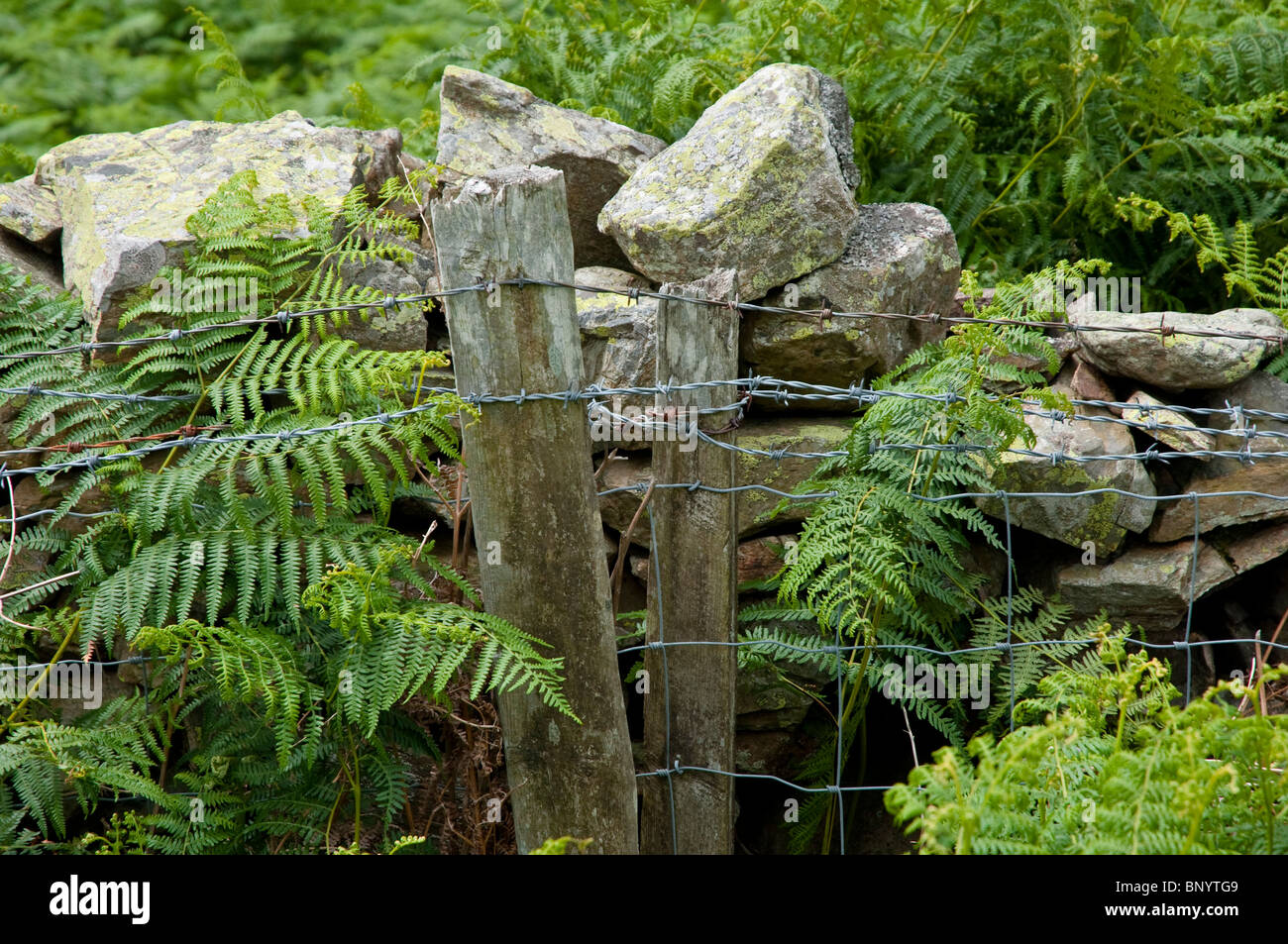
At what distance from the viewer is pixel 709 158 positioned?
4.23 metres

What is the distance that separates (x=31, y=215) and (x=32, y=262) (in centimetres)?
21

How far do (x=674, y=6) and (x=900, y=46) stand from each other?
64.5 inches

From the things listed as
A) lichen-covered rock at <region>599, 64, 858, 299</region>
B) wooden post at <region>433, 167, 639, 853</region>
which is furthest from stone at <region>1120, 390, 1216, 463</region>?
wooden post at <region>433, 167, 639, 853</region>

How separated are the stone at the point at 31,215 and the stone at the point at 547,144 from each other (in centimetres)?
165

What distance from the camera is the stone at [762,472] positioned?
396cm

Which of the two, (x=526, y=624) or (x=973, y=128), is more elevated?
(x=973, y=128)

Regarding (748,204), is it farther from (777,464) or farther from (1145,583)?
(1145,583)

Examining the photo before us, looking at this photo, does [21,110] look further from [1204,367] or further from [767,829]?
[1204,367]

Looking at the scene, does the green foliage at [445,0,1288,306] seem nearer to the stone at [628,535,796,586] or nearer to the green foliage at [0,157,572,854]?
the stone at [628,535,796,586]

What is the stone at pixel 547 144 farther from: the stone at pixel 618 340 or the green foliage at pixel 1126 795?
the green foliage at pixel 1126 795

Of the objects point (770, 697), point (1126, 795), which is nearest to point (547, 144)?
point (770, 697)

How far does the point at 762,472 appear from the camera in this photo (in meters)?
4.04

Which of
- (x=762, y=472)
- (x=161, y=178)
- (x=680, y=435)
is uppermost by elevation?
(x=161, y=178)

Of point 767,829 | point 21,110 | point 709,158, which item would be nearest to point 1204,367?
point 709,158
